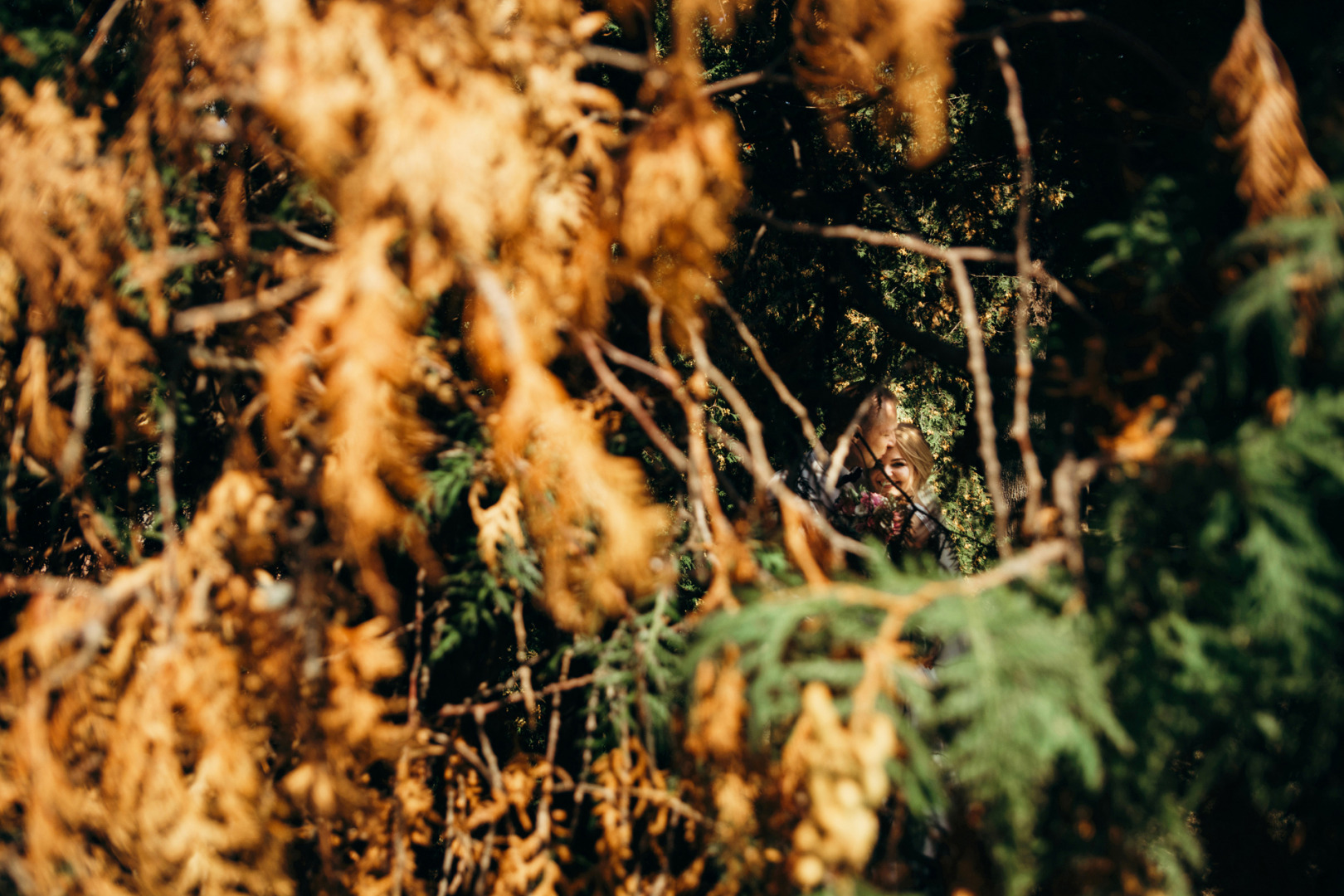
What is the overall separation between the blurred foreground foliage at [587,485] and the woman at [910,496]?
2.79 ft

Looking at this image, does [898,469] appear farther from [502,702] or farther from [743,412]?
[502,702]

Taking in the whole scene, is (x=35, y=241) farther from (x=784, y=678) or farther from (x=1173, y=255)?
(x=1173, y=255)

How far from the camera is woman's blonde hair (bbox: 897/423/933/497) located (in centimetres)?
325

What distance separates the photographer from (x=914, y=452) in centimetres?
329

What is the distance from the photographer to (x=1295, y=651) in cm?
99

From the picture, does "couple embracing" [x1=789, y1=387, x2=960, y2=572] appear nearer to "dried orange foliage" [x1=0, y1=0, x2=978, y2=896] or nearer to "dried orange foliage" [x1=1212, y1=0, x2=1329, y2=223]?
"dried orange foliage" [x1=0, y1=0, x2=978, y2=896]

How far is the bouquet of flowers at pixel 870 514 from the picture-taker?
8.54ft

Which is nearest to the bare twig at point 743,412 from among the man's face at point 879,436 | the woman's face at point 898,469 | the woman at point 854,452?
Result: the woman at point 854,452

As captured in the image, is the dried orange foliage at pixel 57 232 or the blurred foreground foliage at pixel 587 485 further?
the dried orange foliage at pixel 57 232

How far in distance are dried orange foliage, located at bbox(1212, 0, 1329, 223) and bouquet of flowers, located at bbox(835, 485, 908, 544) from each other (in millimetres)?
1626

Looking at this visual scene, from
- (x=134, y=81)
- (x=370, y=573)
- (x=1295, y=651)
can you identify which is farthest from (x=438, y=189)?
(x=1295, y=651)

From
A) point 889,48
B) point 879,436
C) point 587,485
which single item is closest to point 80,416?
point 587,485

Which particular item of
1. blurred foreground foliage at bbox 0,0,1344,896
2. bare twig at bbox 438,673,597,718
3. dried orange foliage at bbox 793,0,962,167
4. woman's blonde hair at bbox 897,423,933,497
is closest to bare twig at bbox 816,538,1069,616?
blurred foreground foliage at bbox 0,0,1344,896

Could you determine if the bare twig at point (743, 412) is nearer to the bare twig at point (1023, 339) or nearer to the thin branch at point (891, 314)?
the thin branch at point (891, 314)
